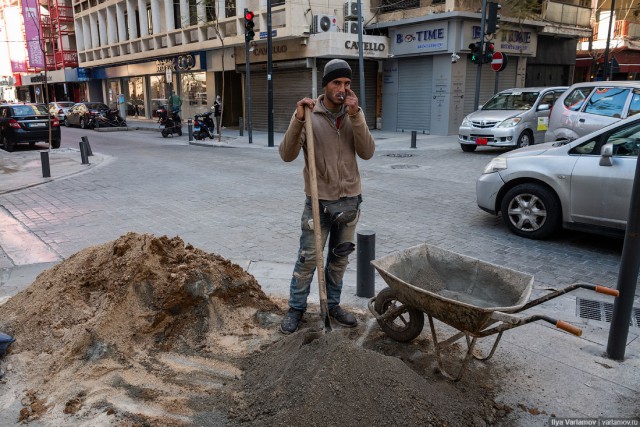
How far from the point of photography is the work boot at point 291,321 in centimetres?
405

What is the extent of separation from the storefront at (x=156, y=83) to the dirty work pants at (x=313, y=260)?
23.7 m

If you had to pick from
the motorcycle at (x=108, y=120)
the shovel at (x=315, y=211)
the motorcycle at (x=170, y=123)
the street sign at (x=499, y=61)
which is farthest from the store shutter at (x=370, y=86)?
the shovel at (x=315, y=211)

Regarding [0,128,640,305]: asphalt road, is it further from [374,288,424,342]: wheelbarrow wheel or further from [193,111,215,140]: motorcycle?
[193,111,215,140]: motorcycle

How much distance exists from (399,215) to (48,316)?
531 cm

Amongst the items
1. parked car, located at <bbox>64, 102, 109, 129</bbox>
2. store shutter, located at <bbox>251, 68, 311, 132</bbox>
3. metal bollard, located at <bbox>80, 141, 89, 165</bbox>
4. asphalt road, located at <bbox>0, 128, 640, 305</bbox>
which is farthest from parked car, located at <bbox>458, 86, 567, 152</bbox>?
parked car, located at <bbox>64, 102, 109, 129</bbox>

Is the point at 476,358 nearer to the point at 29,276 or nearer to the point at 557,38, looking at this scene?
the point at 29,276

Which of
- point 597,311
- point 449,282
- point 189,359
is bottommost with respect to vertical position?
point 597,311

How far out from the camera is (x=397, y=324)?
13.7 ft

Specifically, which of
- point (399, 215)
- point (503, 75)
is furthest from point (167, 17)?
point (399, 215)

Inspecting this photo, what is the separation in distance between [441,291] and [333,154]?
133cm

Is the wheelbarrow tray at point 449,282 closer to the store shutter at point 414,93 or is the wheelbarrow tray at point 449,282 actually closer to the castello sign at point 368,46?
the castello sign at point 368,46

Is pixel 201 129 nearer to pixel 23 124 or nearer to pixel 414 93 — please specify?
pixel 23 124

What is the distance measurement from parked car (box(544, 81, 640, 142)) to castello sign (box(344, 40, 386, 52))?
11.5 meters

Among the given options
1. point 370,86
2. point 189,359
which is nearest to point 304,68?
point 370,86
